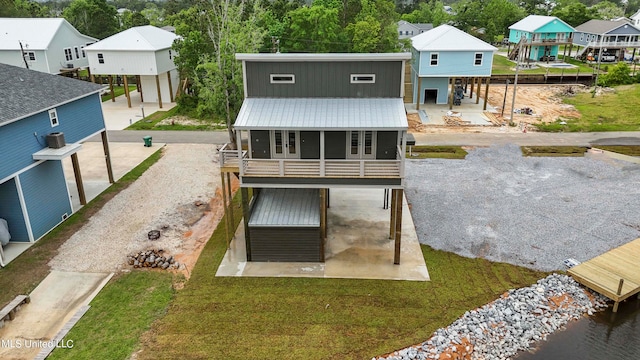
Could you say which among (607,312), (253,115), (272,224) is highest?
(253,115)

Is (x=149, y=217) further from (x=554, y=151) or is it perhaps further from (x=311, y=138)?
(x=554, y=151)

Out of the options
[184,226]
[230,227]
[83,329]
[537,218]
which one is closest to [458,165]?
[537,218]

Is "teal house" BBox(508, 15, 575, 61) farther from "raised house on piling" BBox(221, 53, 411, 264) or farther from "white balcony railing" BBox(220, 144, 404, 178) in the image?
"white balcony railing" BBox(220, 144, 404, 178)

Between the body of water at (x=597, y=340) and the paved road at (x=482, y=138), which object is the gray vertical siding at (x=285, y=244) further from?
the paved road at (x=482, y=138)

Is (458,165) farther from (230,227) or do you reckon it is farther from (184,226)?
(184,226)

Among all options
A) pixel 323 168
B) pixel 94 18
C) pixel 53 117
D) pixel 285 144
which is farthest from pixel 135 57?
pixel 323 168
